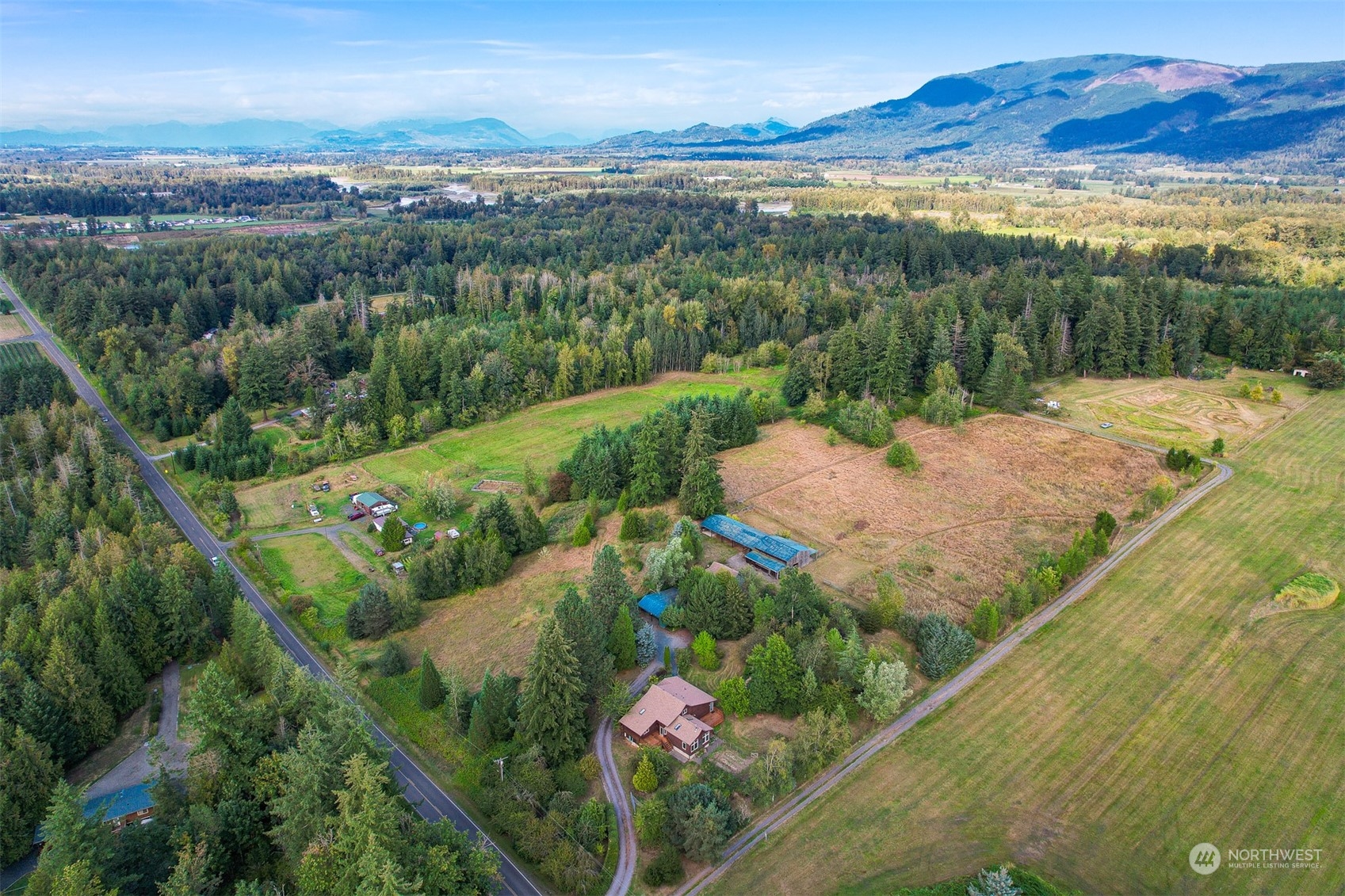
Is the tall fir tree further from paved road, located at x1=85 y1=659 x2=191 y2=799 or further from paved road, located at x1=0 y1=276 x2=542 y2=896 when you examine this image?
paved road, located at x1=85 y1=659 x2=191 y2=799

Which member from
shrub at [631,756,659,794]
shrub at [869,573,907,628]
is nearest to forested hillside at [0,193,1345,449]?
shrub at [869,573,907,628]

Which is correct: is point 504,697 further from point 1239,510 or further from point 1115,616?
point 1239,510

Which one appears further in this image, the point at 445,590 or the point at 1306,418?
the point at 1306,418

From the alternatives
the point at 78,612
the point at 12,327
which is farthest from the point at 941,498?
the point at 12,327

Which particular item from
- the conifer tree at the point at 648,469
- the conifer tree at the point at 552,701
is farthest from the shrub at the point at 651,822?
the conifer tree at the point at 648,469

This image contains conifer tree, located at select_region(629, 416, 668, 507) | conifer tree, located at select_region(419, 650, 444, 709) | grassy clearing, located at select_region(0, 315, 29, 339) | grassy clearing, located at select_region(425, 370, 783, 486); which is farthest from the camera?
grassy clearing, located at select_region(0, 315, 29, 339)

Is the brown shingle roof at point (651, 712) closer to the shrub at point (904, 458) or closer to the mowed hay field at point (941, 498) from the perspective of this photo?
the mowed hay field at point (941, 498)

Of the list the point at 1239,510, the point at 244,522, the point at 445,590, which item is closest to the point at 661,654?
the point at 445,590
